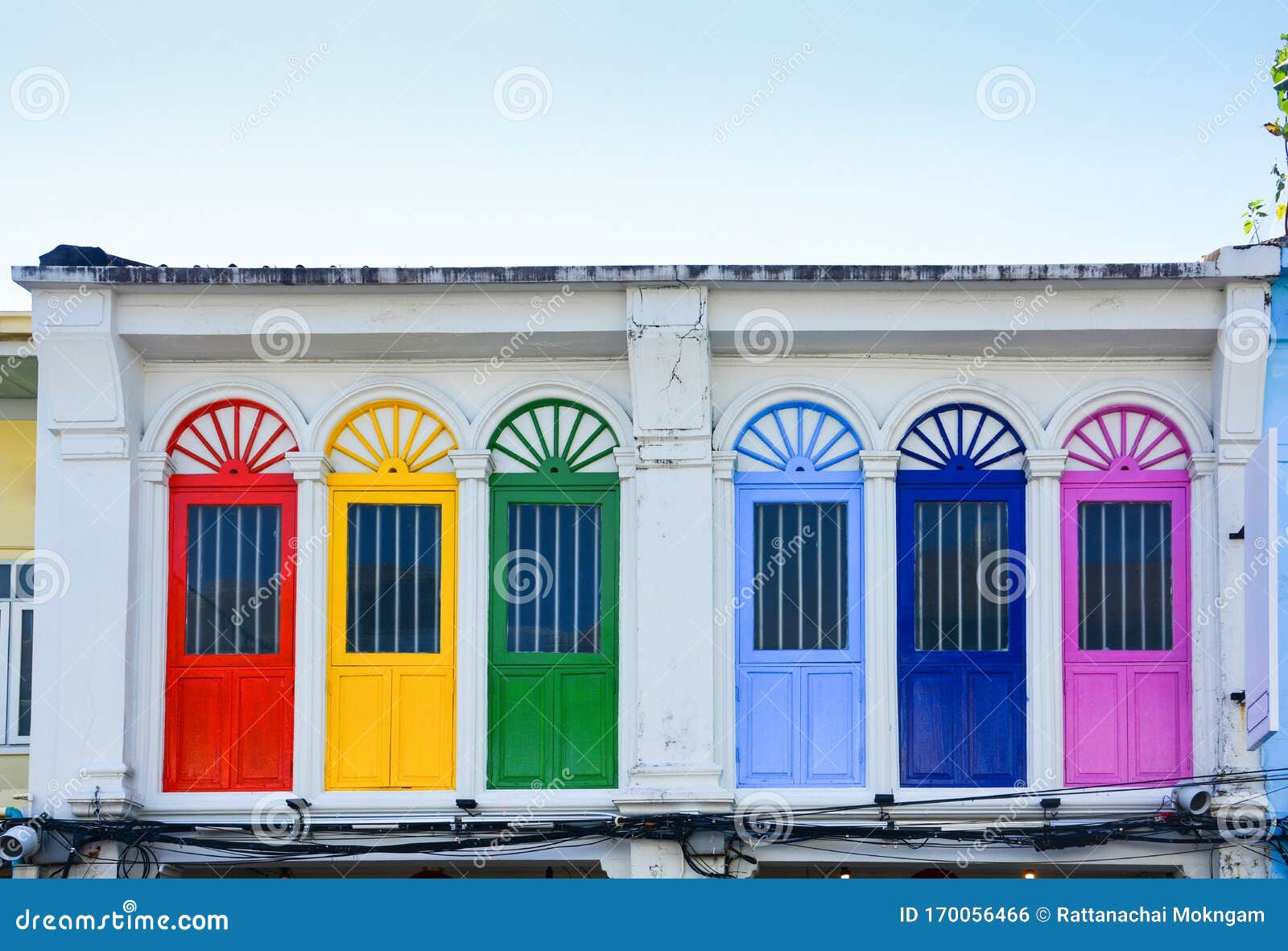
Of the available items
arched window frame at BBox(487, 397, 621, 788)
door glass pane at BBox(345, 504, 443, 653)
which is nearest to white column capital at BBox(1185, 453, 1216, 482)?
arched window frame at BBox(487, 397, 621, 788)

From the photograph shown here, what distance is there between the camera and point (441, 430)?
16.1 metres

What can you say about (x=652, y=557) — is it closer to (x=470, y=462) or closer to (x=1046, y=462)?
(x=470, y=462)

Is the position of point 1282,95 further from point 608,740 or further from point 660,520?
point 608,740

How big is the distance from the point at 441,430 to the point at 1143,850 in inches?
242

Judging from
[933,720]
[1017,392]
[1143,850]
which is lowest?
A: [1143,850]

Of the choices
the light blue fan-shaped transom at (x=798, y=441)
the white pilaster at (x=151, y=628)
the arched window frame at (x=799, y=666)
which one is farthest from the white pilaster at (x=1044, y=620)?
the white pilaster at (x=151, y=628)

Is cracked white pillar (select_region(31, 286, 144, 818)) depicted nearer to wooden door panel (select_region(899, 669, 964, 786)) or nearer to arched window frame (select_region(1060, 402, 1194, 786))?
wooden door panel (select_region(899, 669, 964, 786))

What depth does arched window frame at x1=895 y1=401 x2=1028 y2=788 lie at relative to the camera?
51.1 feet

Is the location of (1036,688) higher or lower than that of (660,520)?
lower

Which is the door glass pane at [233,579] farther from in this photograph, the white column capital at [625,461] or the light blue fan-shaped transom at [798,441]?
the light blue fan-shaped transom at [798,441]

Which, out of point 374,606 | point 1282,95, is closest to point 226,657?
point 374,606

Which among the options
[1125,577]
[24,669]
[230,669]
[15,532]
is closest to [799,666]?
[1125,577]

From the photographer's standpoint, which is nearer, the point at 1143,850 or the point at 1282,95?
the point at 1143,850

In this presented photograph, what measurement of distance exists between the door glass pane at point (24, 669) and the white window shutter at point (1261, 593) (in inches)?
375
